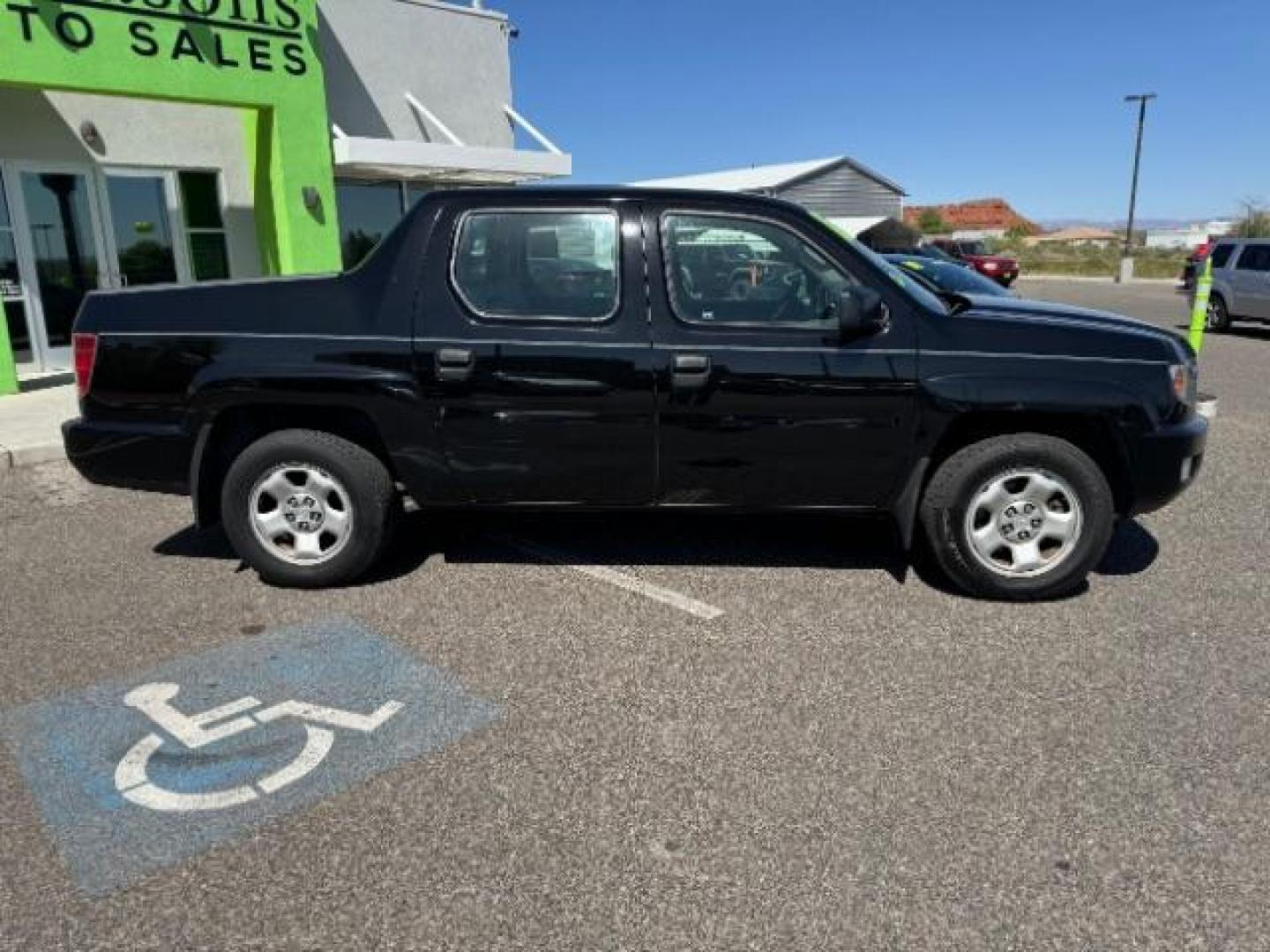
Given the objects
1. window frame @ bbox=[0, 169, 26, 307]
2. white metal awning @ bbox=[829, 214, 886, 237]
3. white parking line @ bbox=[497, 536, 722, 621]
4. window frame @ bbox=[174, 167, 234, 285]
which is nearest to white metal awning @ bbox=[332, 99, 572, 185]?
window frame @ bbox=[174, 167, 234, 285]

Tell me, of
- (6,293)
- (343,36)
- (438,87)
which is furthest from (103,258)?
(438,87)

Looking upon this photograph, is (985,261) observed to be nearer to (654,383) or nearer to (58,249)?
(58,249)

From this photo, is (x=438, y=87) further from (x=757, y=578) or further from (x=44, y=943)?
(x=44, y=943)

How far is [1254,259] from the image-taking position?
647 inches

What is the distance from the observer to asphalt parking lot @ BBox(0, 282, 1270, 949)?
→ 2.29m

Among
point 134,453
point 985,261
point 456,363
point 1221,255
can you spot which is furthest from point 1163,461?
point 985,261

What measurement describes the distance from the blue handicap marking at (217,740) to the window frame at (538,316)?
4.93 ft

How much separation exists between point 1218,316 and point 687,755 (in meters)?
18.2

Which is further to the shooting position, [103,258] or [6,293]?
[103,258]

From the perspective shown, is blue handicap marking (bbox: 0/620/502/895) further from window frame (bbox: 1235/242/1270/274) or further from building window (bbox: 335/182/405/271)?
window frame (bbox: 1235/242/1270/274)

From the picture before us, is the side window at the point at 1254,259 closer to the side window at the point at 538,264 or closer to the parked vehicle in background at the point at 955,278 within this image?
the parked vehicle in background at the point at 955,278

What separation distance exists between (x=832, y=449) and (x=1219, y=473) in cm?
413

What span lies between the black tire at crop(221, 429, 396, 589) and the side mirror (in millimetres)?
2214

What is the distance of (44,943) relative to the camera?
2193 mm
